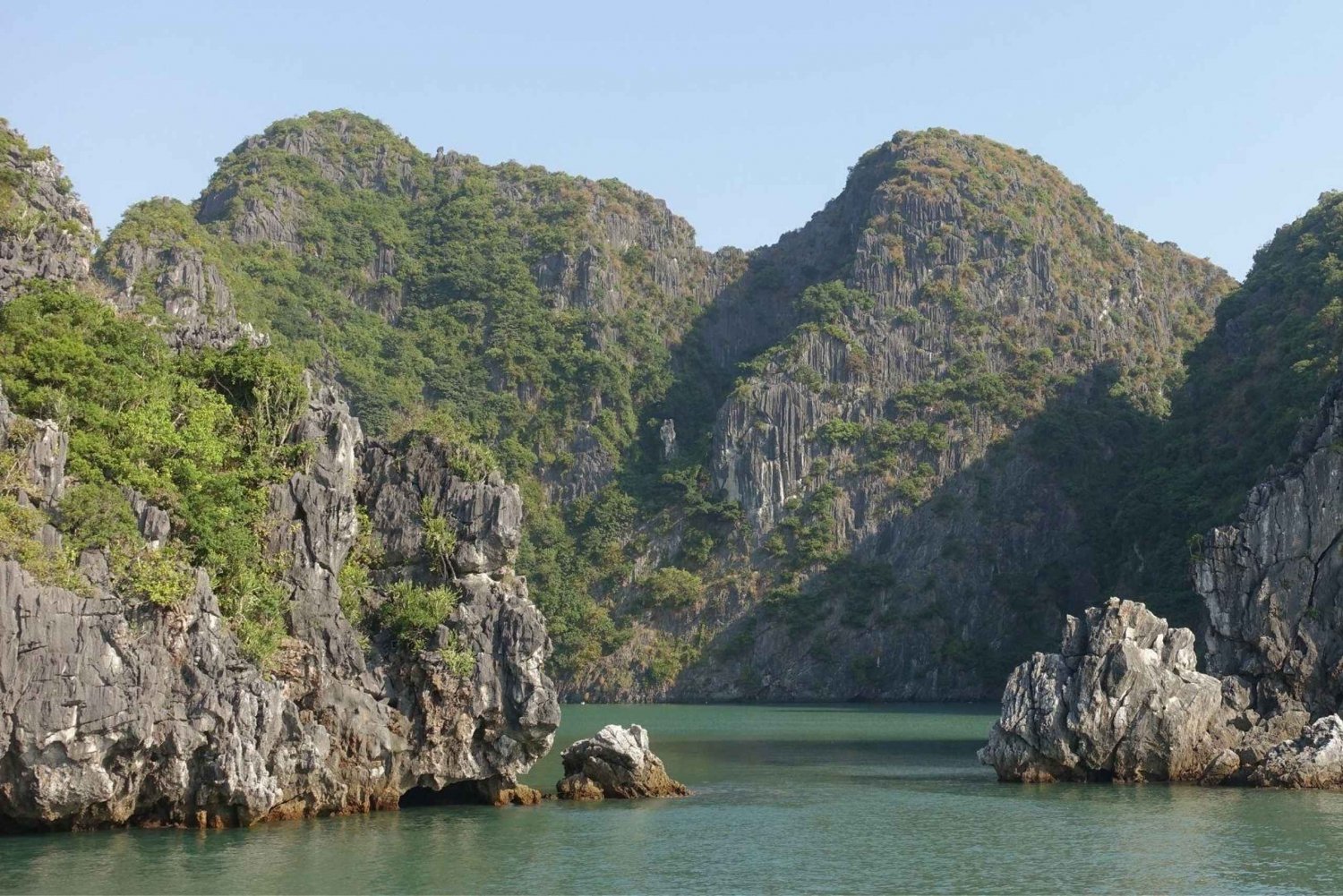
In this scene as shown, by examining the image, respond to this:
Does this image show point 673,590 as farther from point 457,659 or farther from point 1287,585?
point 457,659

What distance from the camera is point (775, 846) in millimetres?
37031

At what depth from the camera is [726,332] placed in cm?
15312

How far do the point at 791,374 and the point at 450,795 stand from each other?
90622mm

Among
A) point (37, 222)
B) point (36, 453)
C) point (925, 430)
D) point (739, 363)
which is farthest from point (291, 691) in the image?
point (739, 363)

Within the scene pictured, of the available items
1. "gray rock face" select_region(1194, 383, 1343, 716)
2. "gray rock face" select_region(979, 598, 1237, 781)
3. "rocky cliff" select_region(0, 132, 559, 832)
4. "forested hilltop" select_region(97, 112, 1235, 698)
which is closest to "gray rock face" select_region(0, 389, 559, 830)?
"rocky cliff" select_region(0, 132, 559, 832)

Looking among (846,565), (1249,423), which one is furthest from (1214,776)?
(846,565)

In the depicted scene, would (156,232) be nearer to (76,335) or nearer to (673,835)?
(76,335)

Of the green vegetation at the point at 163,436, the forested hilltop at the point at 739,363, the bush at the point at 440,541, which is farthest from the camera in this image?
the forested hilltop at the point at 739,363

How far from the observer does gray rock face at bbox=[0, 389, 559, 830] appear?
32094mm

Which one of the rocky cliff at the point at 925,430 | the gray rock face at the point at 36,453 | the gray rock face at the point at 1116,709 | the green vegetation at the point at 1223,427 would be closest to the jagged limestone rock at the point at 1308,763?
the gray rock face at the point at 1116,709

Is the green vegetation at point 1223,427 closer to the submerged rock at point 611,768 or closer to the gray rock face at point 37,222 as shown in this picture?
the submerged rock at point 611,768

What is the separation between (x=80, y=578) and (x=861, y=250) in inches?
4406

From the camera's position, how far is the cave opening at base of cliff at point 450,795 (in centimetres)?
4294

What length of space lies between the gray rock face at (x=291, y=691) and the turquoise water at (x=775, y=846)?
0.94 meters
